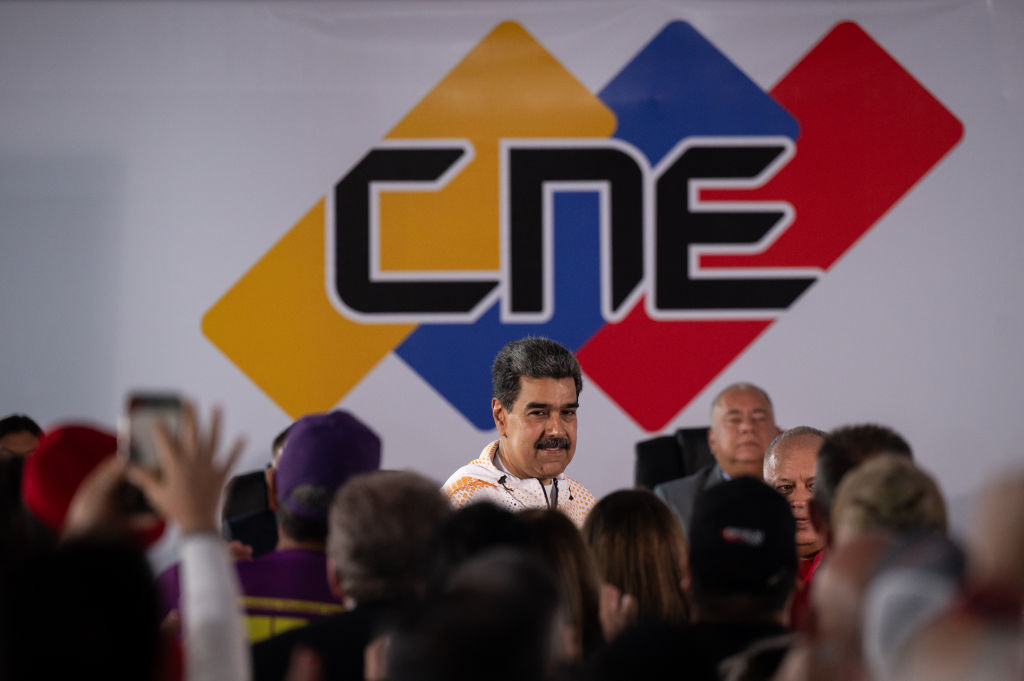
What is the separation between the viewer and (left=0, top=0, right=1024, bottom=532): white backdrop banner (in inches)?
158

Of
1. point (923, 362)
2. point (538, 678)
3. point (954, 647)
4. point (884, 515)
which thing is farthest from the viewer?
point (923, 362)

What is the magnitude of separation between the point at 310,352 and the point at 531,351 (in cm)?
143

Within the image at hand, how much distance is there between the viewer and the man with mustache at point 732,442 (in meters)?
3.69

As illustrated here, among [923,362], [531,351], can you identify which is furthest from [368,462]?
[923,362]

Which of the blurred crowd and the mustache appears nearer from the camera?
the blurred crowd

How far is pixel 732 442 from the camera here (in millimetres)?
3717

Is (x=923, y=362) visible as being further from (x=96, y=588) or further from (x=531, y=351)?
(x=96, y=588)

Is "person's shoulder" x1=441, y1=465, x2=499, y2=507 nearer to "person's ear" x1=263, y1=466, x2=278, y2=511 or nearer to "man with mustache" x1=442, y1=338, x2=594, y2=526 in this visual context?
"man with mustache" x1=442, y1=338, x2=594, y2=526

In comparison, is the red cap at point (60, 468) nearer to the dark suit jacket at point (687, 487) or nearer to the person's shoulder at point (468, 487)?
the person's shoulder at point (468, 487)

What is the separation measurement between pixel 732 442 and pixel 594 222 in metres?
0.99

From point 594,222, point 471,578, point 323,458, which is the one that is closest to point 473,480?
point 323,458

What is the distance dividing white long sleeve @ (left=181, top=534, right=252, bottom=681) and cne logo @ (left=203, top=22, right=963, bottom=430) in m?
2.76

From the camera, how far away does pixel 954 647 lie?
3.03 ft

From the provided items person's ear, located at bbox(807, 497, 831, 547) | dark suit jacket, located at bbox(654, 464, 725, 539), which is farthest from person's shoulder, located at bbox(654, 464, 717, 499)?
person's ear, located at bbox(807, 497, 831, 547)
